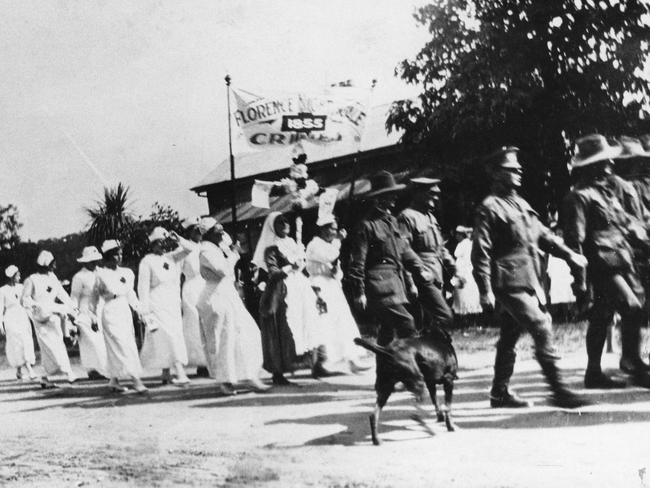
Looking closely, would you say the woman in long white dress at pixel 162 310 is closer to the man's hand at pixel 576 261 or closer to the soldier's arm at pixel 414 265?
the soldier's arm at pixel 414 265

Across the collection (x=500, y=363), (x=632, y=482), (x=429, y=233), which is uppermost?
A: (x=429, y=233)

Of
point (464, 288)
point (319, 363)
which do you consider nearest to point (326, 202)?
point (319, 363)

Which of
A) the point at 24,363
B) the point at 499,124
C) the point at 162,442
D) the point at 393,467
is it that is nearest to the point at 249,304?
the point at 24,363

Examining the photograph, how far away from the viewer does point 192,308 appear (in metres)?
9.53

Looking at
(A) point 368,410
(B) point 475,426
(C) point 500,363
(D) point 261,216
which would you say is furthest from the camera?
(D) point 261,216

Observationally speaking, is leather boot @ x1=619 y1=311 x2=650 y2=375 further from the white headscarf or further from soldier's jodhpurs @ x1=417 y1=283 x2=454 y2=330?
the white headscarf

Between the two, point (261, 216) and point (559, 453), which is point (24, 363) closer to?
point (261, 216)

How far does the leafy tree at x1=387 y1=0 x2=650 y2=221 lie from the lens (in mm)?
7922

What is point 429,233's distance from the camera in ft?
24.7

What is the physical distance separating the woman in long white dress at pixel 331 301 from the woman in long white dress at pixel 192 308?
4.27ft

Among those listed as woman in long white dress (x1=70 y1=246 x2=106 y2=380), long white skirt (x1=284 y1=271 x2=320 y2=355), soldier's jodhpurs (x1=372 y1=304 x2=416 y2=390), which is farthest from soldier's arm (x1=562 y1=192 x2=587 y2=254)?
woman in long white dress (x1=70 y1=246 x2=106 y2=380)

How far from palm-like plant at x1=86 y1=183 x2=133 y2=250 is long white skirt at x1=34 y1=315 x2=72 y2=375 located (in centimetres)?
156

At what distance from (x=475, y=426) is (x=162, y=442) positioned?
7.82 feet

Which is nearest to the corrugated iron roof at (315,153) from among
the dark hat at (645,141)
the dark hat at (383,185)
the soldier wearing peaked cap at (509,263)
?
the dark hat at (645,141)
